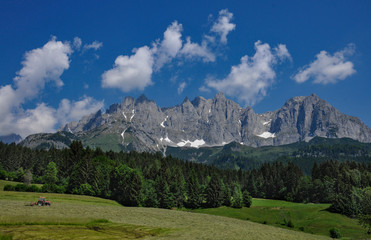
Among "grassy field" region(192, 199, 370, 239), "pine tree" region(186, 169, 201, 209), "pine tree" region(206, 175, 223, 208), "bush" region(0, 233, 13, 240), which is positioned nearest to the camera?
"bush" region(0, 233, 13, 240)

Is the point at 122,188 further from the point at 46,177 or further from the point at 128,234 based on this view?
the point at 128,234

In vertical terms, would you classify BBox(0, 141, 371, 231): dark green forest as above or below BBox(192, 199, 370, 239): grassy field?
above

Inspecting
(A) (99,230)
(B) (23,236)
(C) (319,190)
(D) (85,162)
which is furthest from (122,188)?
(C) (319,190)

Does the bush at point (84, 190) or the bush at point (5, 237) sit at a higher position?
the bush at point (5, 237)

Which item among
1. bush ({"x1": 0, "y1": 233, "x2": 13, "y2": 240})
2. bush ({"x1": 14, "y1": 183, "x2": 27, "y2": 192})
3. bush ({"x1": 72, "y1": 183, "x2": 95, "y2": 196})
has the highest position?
bush ({"x1": 0, "y1": 233, "x2": 13, "y2": 240})

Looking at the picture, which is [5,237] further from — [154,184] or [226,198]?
[226,198]

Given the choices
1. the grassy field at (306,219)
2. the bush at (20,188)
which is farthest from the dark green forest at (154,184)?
the grassy field at (306,219)

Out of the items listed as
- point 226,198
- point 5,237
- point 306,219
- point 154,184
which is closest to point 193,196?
point 226,198

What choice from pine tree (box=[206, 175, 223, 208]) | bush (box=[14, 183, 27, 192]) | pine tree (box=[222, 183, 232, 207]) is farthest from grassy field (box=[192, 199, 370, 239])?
bush (box=[14, 183, 27, 192])

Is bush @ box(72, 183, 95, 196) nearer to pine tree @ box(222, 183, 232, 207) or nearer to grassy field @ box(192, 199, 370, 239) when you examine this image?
grassy field @ box(192, 199, 370, 239)

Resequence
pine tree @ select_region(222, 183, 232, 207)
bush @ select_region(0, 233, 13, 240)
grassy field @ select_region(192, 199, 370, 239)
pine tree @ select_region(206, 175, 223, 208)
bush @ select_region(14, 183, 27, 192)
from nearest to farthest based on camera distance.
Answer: bush @ select_region(0, 233, 13, 240) < grassy field @ select_region(192, 199, 370, 239) < bush @ select_region(14, 183, 27, 192) < pine tree @ select_region(206, 175, 223, 208) < pine tree @ select_region(222, 183, 232, 207)

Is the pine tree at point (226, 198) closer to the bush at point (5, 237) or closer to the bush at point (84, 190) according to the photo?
the bush at point (84, 190)

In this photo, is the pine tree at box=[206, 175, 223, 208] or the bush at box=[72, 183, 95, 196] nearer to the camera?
the bush at box=[72, 183, 95, 196]

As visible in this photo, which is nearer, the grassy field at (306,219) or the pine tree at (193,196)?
the grassy field at (306,219)
